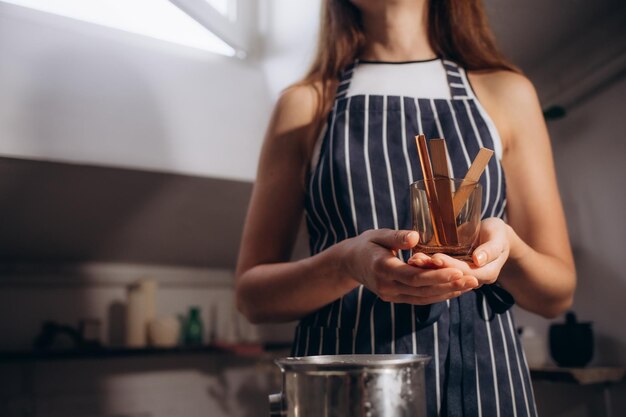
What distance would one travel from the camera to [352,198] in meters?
0.81

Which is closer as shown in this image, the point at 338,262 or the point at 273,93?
the point at 338,262

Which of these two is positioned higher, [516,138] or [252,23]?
[252,23]

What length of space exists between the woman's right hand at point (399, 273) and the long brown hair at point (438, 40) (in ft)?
1.58

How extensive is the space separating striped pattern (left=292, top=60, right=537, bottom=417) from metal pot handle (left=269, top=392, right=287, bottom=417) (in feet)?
1.09

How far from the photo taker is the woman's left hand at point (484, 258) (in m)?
0.47

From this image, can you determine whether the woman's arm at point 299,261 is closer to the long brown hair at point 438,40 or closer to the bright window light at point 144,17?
the long brown hair at point 438,40

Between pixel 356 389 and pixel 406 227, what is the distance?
0.47m

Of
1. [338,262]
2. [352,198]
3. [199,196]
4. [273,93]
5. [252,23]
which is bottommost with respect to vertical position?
[338,262]

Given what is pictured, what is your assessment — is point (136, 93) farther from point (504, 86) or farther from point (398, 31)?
point (504, 86)

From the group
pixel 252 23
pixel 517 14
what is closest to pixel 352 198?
pixel 517 14

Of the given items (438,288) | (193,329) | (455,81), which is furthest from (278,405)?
(193,329)

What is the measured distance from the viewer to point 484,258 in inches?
18.9

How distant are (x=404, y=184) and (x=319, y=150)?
0.52 ft

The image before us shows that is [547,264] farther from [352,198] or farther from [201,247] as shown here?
[201,247]
